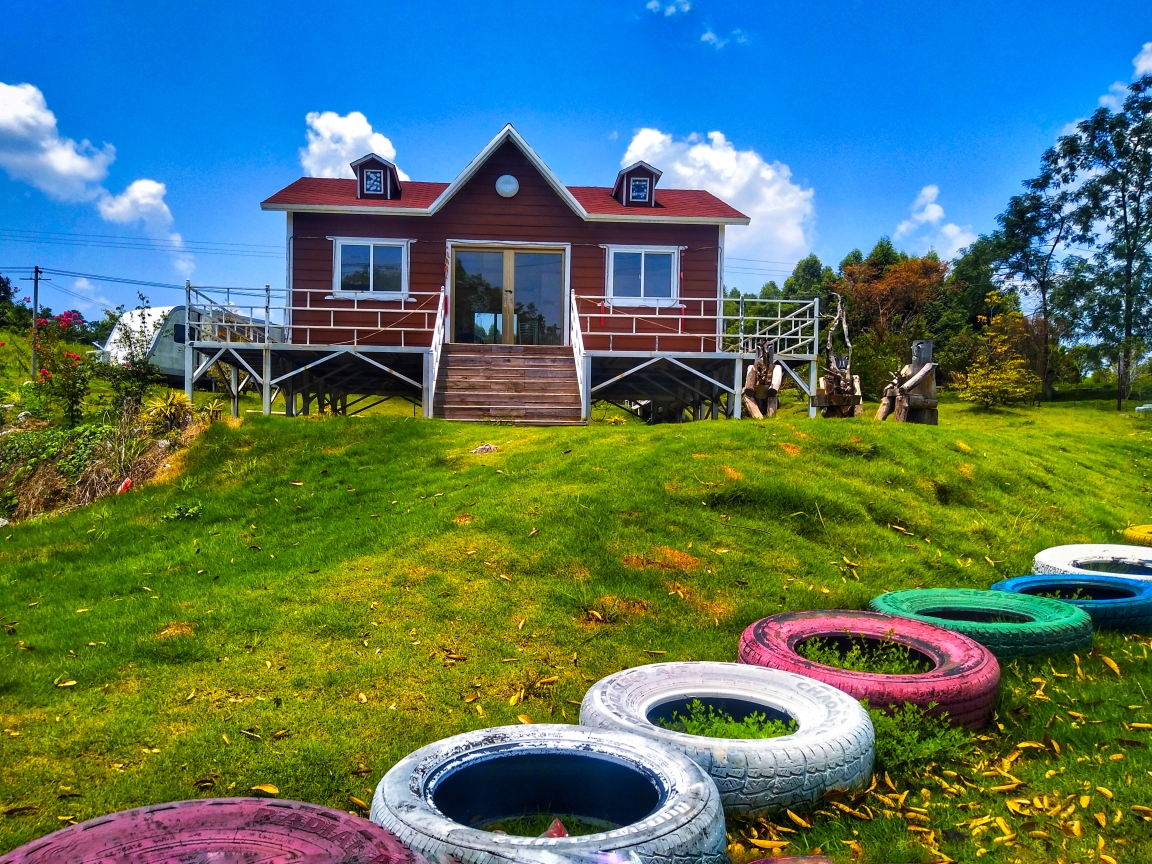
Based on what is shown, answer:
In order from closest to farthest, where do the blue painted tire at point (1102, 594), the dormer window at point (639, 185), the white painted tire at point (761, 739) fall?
1. the white painted tire at point (761, 739)
2. the blue painted tire at point (1102, 594)
3. the dormer window at point (639, 185)

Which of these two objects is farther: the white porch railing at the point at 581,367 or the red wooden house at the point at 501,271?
the red wooden house at the point at 501,271

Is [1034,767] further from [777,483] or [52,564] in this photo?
[52,564]

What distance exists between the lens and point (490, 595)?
6.14m

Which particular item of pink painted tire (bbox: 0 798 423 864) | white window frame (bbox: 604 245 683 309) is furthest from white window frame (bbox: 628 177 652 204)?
pink painted tire (bbox: 0 798 423 864)

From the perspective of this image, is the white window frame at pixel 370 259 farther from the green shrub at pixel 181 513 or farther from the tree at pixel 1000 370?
the tree at pixel 1000 370

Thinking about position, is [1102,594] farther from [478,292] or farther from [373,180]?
[373,180]

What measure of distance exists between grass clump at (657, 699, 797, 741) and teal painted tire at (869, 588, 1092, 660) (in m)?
1.87

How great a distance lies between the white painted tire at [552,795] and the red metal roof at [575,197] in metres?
16.9

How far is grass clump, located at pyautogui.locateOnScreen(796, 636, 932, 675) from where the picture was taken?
465cm

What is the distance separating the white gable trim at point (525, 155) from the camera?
18422 millimetres

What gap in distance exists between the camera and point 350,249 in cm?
1881

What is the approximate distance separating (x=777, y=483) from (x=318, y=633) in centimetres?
477

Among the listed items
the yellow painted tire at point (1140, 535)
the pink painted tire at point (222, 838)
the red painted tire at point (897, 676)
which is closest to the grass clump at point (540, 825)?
the pink painted tire at point (222, 838)

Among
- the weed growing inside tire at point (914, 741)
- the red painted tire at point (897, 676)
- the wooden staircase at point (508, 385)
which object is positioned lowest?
the weed growing inside tire at point (914, 741)
